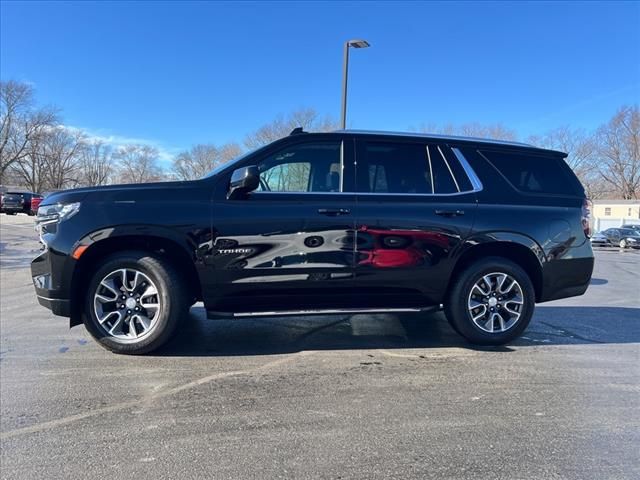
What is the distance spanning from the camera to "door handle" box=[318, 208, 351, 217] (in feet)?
12.8

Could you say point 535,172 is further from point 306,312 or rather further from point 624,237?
point 624,237

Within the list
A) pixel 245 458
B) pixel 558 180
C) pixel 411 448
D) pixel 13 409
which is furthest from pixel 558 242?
pixel 13 409

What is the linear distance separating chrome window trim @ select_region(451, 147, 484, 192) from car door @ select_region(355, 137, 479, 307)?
0.03 metres

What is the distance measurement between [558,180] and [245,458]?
3863mm

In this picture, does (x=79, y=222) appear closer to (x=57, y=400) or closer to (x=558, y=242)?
(x=57, y=400)

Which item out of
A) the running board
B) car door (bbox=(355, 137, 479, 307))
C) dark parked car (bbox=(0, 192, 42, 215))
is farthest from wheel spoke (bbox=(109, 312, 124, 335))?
dark parked car (bbox=(0, 192, 42, 215))

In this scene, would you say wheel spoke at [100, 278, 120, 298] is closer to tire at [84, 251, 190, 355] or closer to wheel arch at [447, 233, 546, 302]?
tire at [84, 251, 190, 355]

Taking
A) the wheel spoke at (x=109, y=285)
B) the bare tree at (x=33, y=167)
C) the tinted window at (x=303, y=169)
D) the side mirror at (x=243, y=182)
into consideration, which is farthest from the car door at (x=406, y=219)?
the bare tree at (x=33, y=167)

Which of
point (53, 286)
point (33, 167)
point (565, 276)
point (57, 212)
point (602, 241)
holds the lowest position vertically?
point (602, 241)

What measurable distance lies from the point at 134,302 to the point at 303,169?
190 cm

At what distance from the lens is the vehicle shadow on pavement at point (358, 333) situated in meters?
4.30

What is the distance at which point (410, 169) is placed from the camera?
13.9 feet

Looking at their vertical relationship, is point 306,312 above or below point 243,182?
below

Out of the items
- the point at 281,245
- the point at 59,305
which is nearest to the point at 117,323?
the point at 59,305
